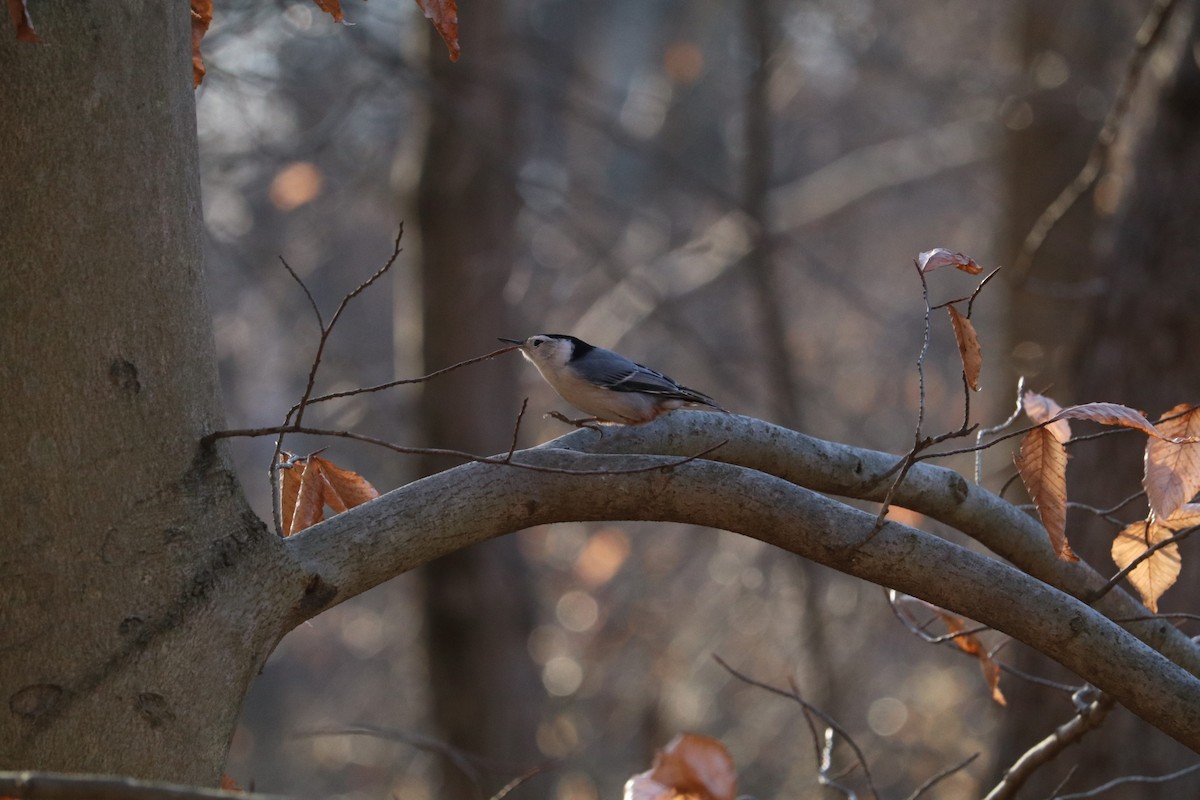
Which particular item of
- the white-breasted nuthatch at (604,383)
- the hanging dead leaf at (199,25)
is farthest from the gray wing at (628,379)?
the hanging dead leaf at (199,25)

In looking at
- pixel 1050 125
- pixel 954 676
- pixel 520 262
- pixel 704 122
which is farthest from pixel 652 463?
pixel 704 122

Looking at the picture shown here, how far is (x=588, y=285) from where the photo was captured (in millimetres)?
10836

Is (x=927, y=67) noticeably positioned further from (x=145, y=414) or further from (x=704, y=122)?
(x=145, y=414)

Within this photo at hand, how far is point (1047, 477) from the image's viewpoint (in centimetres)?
190

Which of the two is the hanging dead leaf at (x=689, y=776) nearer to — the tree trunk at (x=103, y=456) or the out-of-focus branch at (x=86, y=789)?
the tree trunk at (x=103, y=456)

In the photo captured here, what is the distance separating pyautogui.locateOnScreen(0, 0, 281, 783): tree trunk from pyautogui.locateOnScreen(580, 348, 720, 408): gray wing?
47.0 inches

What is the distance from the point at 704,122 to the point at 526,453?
482 inches

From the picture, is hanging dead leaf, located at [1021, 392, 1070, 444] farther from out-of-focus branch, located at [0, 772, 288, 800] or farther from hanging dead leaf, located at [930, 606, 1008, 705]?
out-of-focus branch, located at [0, 772, 288, 800]

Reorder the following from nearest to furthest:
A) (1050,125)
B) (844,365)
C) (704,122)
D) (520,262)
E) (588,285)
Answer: (1050,125)
(520,262)
(588,285)
(844,365)
(704,122)

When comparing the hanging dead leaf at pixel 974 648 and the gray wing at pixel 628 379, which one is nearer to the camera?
the hanging dead leaf at pixel 974 648

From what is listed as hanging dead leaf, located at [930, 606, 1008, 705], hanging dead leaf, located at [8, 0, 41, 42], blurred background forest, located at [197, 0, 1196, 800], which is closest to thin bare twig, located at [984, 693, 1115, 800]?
hanging dead leaf, located at [930, 606, 1008, 705]

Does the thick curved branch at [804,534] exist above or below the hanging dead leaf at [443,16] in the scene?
below

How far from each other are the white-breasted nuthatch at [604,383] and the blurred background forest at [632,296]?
903 mm

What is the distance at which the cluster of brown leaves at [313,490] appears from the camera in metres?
2.14
